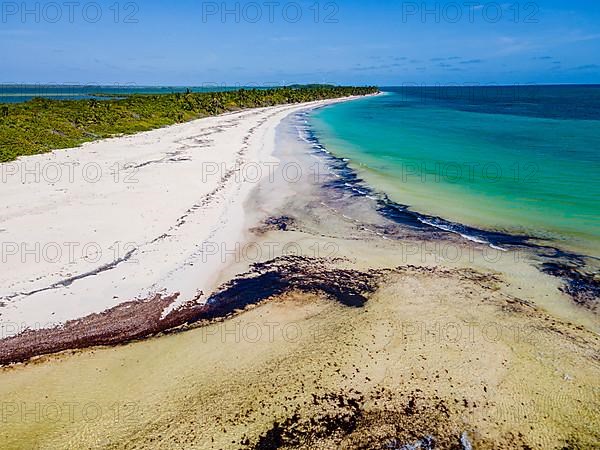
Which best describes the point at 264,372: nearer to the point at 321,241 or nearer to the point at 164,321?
the point at 164,321

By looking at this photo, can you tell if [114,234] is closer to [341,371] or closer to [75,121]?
[341,371]

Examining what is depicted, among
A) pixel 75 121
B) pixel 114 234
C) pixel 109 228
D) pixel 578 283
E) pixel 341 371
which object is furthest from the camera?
pixel 75 121

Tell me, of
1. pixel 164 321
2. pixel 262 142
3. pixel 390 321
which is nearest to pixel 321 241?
pixel 390 321

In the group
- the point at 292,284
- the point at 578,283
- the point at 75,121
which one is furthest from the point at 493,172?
the point at 75,121

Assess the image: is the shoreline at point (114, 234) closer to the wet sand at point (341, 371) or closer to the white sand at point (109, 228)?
the white sand at point (109, 228)

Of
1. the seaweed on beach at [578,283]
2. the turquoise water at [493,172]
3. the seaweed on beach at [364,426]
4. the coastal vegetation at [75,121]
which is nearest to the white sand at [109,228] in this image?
the coastal vegetation at [75,121]

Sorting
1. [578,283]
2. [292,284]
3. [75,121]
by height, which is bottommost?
[292,284]

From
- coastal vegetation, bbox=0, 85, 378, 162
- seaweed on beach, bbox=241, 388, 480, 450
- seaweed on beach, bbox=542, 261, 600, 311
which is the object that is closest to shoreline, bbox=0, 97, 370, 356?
coastal vegetation, bbox=0, 85, 378, 162

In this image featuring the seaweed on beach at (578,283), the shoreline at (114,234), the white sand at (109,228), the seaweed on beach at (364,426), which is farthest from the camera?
the seaweed on beach at (578,283)
